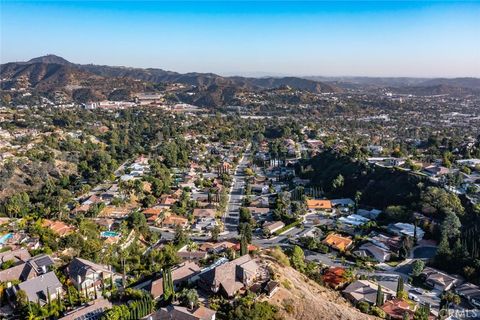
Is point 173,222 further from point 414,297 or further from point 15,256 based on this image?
point 414,297

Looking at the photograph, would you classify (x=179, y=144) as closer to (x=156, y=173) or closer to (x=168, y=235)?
(x=156, y=173)

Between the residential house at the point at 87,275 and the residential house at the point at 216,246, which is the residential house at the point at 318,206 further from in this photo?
the residential house at the point at 87,275

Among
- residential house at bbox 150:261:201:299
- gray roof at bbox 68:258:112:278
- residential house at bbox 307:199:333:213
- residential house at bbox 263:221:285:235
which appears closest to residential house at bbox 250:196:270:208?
residential house at bbox 307:199:333:213

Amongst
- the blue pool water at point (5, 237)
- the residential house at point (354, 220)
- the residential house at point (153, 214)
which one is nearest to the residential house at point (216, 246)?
the residential house at point (153, 214)

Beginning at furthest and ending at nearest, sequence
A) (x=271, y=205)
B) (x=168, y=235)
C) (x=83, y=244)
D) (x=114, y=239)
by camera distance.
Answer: (x=271, y=205) < (x=168, y=235) < (x=114, y=239) < (x=83, y=244)

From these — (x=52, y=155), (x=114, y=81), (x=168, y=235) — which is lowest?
(x=168, y=235)

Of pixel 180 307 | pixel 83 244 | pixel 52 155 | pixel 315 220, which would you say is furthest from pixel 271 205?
pixel 52 155
